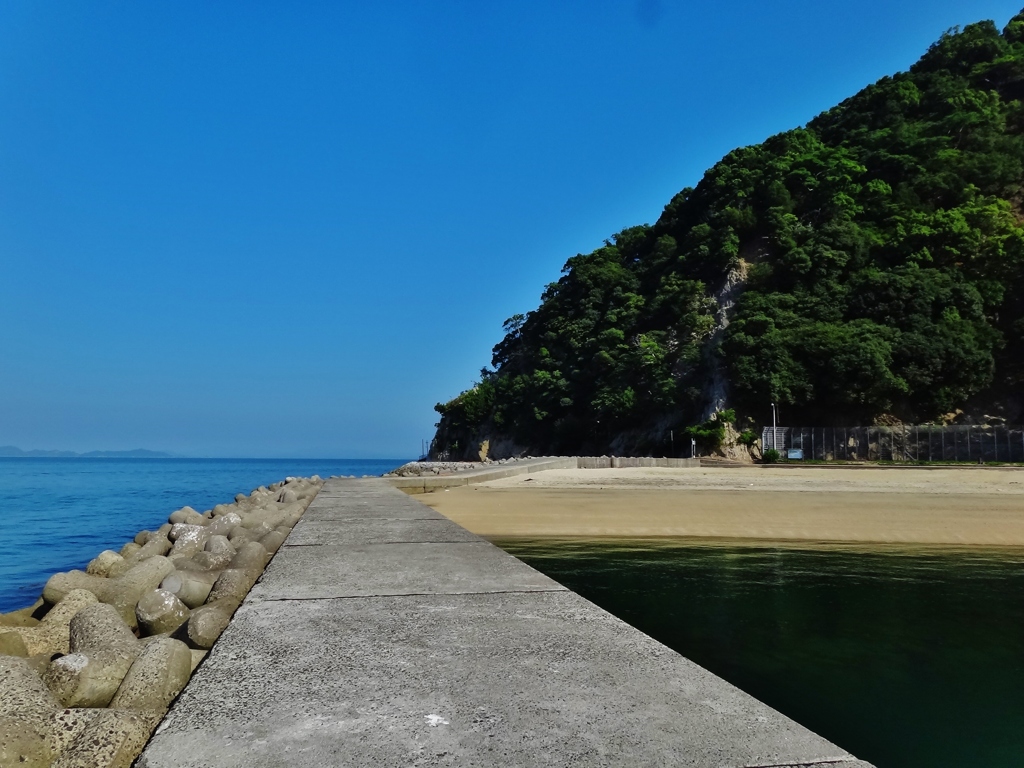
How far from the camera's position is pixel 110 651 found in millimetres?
3363

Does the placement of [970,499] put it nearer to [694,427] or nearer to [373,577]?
[373,577]

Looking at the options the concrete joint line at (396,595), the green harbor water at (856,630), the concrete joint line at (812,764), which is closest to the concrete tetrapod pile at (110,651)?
the concrete joint line at (396,595)

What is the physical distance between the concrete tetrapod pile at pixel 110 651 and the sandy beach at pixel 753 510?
20.8 feet

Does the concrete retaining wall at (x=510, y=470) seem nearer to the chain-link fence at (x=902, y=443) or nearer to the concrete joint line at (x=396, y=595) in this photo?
the chain-link fence at (x=902, y=443)

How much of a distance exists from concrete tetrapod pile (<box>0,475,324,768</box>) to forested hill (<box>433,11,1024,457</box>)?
41.7m

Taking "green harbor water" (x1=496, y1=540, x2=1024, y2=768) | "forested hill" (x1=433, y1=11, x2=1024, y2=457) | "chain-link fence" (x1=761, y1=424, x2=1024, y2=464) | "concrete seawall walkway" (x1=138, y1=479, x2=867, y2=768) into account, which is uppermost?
"forested hill" (x1=433, y1=11, x2=1024, y2=457)

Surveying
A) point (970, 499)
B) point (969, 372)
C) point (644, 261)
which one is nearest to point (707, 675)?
point (970, 499)

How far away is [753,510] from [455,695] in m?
13.0

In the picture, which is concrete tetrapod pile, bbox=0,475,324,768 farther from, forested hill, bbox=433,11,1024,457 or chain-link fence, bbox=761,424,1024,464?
forested hill, bbox=433,11,1024,457

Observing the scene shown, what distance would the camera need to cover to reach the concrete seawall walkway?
1.69 meters

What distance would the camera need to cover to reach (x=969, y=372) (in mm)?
42125

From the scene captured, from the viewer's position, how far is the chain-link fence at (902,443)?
125ft

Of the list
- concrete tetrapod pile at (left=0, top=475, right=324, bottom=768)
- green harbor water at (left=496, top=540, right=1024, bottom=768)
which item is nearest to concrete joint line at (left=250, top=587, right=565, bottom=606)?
concrete tetrapod pile at (left=0, top=475, right=324, bottom=768)

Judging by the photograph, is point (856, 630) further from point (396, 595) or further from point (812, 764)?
point (812, 764)
